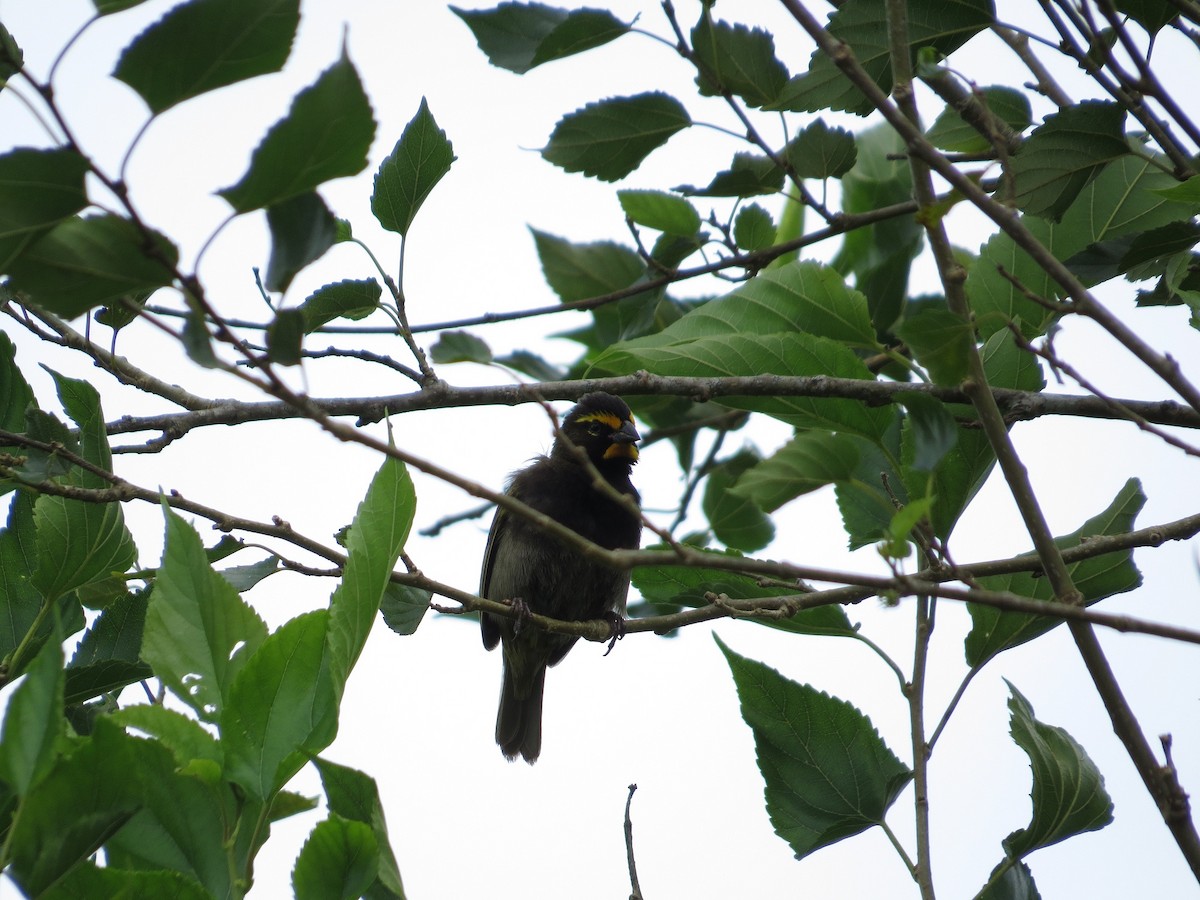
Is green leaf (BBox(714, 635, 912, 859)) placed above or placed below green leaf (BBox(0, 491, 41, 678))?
below

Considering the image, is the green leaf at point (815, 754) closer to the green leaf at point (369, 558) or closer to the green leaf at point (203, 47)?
the green leaf at point (369, 558)

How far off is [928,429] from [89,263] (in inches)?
73.7

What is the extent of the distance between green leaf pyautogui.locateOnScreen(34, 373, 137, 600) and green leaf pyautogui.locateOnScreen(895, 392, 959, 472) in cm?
219

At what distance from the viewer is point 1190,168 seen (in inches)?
145

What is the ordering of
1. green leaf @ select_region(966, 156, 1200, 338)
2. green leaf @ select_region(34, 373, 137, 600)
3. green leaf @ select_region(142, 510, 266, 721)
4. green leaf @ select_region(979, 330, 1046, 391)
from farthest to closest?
green leaf @ select_region(966, 156, 1200, 338)
green leaf @ select_region(979, 330, 1046, 391)
green leaf @ select_region(34, 373, 137, 600)
green leaf @ select_region(142, 510, 266, 721)

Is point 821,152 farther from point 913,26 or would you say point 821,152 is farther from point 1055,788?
point 1055,788

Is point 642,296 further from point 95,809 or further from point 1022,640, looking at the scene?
point 95,809

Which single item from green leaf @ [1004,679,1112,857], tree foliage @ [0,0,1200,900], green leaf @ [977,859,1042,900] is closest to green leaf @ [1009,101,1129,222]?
tree foliage @ [0,0,1200,900]

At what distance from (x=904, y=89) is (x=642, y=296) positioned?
8.55 feet

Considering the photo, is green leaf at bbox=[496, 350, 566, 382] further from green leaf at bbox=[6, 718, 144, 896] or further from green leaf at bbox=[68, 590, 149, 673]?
green leaf at bbox=[6, 718, 144, 896]

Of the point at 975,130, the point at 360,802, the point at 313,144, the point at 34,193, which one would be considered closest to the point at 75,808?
the point at 360,802

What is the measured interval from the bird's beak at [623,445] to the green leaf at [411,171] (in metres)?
3.50

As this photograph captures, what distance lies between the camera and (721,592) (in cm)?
445

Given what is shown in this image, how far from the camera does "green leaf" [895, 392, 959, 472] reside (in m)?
2.82
